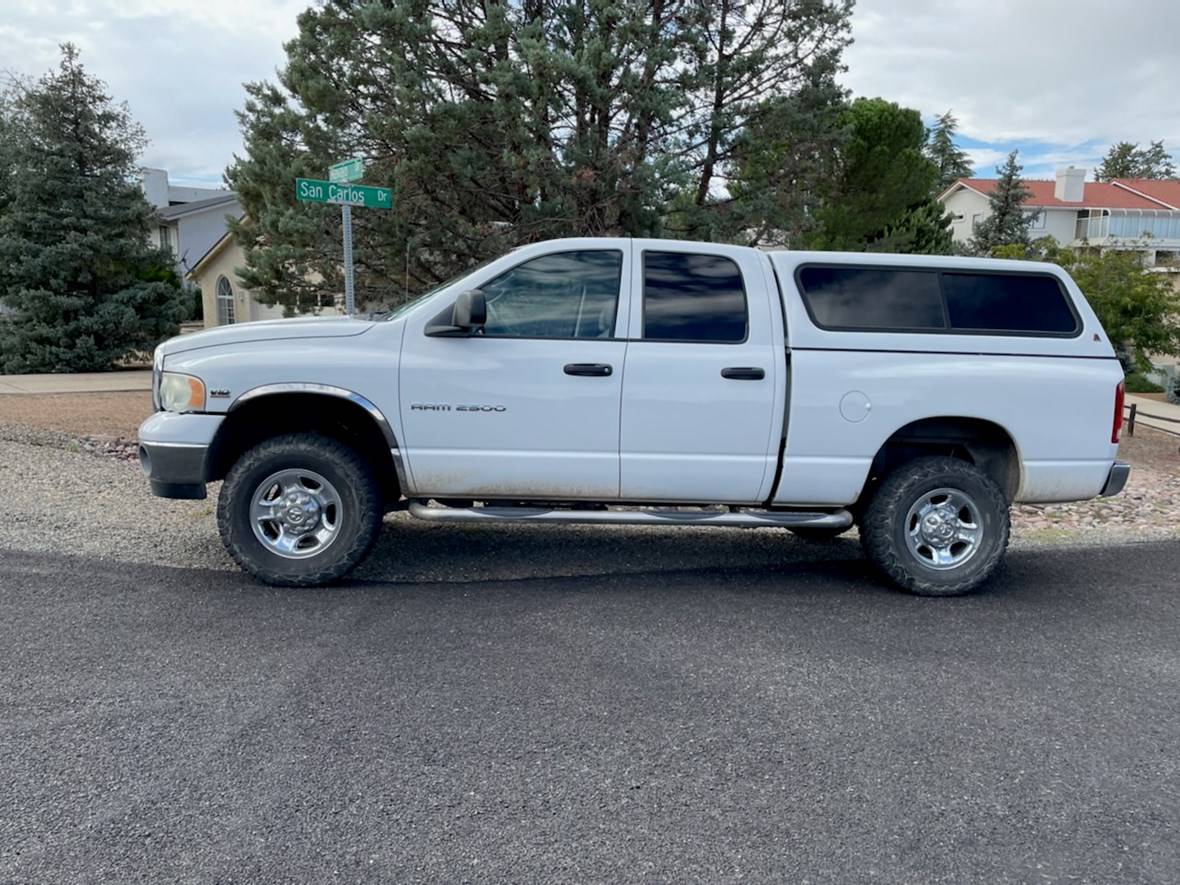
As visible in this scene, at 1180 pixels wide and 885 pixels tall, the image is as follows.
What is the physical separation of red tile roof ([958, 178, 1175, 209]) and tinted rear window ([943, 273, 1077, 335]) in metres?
49.7

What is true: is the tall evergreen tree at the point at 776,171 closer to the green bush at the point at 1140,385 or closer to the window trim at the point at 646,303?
the window trim at the point at 646,303

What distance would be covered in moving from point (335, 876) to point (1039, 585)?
4958mm

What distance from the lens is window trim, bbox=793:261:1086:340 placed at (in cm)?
537

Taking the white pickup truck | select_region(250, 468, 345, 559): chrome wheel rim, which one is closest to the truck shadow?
select_region(250, 468, 345, 559): chrome wheel rim

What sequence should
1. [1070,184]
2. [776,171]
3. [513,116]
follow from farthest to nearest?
[1070,184], [776,171], [513,116]

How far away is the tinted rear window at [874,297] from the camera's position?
541 centimetres

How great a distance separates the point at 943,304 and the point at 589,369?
2.23m

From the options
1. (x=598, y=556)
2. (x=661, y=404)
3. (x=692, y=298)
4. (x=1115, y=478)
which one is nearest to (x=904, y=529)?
(x=1115, y=478)

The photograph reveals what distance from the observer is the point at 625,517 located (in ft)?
17.3

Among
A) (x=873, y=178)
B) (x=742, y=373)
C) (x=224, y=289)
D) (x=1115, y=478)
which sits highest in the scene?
(x=873, y=178)

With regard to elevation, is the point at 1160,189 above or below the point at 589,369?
above

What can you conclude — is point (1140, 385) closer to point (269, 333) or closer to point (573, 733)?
point (269, 333)

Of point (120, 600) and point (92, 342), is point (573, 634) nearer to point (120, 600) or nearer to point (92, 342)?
point (120, 600)

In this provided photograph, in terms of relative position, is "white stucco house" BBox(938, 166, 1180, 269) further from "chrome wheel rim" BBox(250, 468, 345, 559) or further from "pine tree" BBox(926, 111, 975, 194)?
"chrome wheel rim" BBox(250, 468, 345, 559)
